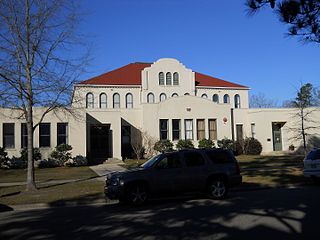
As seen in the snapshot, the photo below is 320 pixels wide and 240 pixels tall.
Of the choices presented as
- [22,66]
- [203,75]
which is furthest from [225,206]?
[203,75]

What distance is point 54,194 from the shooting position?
1703 centimetres

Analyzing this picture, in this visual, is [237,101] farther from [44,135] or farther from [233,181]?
[233,181]

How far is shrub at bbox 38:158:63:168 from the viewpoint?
3306 cm

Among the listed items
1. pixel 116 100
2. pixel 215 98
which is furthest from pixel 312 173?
pixel 215 98

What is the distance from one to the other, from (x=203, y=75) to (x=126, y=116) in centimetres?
1777

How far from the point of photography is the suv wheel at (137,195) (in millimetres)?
13578

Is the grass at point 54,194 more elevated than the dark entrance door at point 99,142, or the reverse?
the dark entrance door at point 99,142

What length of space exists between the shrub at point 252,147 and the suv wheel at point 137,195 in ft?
101

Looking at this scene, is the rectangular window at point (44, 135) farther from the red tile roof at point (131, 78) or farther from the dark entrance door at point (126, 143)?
the red tile roof at point (131, 78)

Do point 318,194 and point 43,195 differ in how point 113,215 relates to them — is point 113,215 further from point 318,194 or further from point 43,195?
point 318,194

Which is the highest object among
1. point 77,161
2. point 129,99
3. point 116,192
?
point 129,99

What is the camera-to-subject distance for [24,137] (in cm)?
3356

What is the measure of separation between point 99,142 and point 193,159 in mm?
24809

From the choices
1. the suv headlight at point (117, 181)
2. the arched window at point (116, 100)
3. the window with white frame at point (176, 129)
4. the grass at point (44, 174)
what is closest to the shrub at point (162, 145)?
the window with white frame at point (176, 129)
